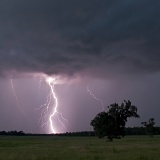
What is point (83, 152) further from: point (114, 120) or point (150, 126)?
point (150, 126)

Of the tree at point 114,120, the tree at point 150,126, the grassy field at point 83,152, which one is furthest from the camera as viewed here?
the tree at point 150,126

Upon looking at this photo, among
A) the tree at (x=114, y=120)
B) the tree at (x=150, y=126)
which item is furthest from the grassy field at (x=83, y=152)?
the tree at (x=150, y=126)

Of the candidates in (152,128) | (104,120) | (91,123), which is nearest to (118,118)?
(104,120)

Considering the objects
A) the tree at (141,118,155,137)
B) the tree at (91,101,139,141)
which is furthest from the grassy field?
the tree at (141,118,155,137)

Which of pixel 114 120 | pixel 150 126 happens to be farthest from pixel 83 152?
pixel 150 126

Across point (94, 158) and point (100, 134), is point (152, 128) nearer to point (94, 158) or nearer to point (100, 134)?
point (100, 134)

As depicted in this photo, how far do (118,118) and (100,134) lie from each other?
274 inches

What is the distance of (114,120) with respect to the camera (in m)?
89.4

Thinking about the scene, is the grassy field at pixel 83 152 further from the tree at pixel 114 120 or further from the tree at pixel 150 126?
the tree at pixel 150 126

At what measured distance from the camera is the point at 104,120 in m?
90.5

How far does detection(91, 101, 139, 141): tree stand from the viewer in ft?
282

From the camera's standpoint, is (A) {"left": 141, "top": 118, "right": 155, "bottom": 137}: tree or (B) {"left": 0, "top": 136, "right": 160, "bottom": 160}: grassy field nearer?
(B) {"left": 0, "top": 136, "right": 160, "bottom": 160}: grassy field

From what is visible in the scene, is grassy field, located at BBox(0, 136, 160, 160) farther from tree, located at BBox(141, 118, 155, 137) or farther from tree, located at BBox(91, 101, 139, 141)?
tree, located at BBox(141, 118, 155, 137)

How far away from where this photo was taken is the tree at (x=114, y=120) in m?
86.1
